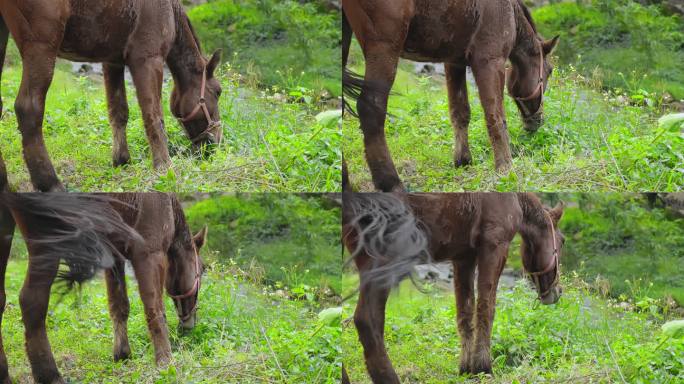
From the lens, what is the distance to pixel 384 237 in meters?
5.02

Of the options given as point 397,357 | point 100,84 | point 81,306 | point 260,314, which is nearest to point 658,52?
point 397,357

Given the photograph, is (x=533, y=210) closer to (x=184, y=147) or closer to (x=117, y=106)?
(x=184, y=147)

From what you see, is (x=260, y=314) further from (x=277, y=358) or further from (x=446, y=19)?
(x=446, y=19)

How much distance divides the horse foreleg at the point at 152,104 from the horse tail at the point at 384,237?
101 cm

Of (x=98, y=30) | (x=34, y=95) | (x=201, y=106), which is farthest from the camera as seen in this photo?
(x=201, y=106)

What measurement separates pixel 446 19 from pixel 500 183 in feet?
3.03

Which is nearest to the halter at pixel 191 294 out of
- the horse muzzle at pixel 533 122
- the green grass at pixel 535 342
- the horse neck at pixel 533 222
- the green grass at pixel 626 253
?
the green grass at pixel 535 342

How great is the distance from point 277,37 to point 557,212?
6.36ft

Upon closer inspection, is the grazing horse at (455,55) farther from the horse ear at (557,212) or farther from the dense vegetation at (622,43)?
the horse ear at (557,212)

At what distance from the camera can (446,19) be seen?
15.5ft

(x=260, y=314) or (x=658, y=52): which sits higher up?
(x=658, y=52)

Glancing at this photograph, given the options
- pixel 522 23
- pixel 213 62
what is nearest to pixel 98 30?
pixel 213 62

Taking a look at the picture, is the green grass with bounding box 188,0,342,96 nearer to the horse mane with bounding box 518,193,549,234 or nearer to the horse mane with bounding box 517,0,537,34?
the horse mane with bounding box 517,0,537,34

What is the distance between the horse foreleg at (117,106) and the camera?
4828mm
